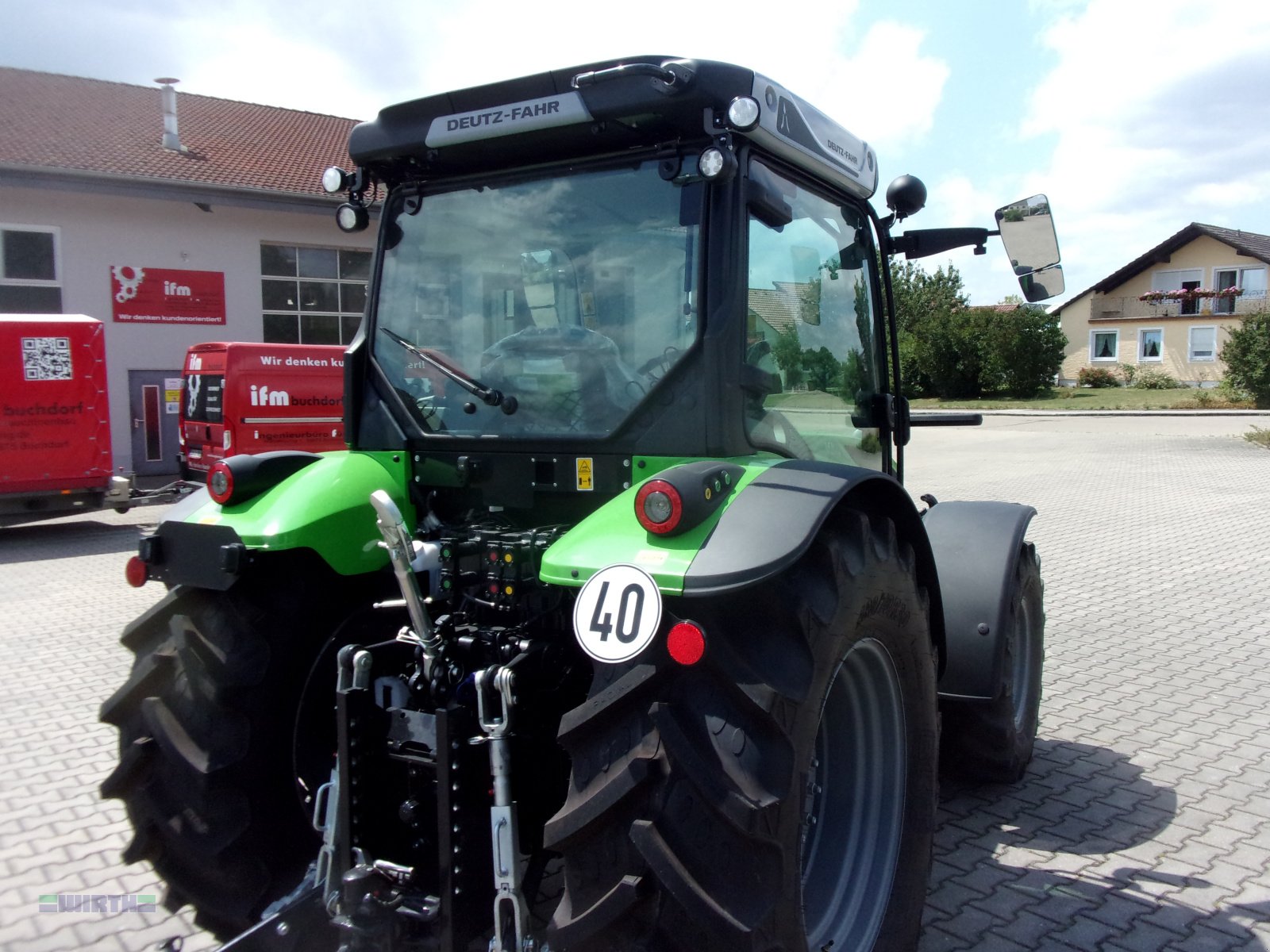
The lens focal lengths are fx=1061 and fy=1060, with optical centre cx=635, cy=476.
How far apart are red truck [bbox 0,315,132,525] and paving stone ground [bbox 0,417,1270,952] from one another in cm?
94

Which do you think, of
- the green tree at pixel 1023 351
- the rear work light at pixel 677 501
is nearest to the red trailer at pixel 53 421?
the rear work light at pixel 677 501

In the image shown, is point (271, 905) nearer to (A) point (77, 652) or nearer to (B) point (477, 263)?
(B) point (477, 263)

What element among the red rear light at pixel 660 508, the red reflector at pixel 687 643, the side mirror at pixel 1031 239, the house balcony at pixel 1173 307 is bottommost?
the red reflector at pixel 687 643

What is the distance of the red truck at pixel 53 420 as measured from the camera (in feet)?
38.2

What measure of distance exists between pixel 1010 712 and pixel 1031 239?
1.83 metres

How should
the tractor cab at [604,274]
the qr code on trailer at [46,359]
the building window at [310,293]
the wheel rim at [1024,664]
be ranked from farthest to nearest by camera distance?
1. the building window at [310,293]
2. the qr code on trailer at [46,359]
3. the wheel rim at [1024,664]
4. the tractor cab at [604,274]

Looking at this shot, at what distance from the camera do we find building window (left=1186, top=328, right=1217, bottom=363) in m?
48.0

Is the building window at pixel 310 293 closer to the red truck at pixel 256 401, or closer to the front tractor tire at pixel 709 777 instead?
the red truck at pixel 256 401

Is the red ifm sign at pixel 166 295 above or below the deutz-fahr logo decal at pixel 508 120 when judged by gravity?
above

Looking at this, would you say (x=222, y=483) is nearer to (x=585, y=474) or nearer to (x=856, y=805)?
(x=585, y=474)

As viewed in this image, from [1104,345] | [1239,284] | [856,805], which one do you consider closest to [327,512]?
[856,805]

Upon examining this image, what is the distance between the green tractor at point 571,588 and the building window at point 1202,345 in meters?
51.2

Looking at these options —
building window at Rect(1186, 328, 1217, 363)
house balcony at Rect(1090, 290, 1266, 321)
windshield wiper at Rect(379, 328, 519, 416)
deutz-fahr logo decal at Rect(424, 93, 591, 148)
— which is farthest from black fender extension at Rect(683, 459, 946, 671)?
building window at Rect(1186, 328, 1217, 363)

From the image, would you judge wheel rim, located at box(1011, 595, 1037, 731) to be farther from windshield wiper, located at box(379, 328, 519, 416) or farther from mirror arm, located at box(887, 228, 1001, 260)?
windshield wiper, located at box(379, 328, 519, 416)
